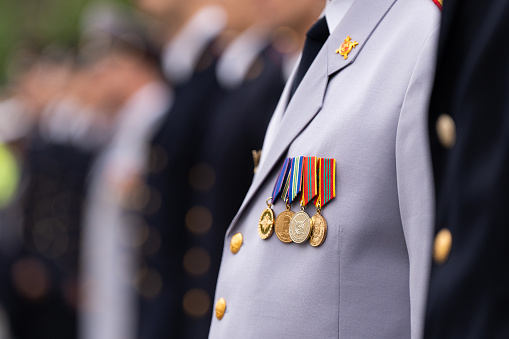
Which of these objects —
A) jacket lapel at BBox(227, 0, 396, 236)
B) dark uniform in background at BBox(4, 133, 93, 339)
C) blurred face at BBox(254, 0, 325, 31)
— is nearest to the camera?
jacket lapel at BBox(227, 0, 396, 236)

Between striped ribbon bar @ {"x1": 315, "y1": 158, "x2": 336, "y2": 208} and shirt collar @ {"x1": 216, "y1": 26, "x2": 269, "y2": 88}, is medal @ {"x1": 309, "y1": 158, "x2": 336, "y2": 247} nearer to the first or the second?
striped ribbon bar @ {"x1": 315, "y1": 158, "x2": 336, "y2": 208}

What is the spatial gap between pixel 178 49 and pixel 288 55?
0.85m

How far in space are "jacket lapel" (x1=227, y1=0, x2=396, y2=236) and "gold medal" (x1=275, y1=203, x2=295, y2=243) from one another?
0.31 ft

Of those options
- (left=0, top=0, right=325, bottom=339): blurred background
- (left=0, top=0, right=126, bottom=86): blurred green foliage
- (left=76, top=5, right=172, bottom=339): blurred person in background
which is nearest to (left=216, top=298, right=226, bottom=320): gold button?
(left=0, top=0, right=325, bottom=339): blurred background

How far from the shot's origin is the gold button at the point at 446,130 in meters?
0.91

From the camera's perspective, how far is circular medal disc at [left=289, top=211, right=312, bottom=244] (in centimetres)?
114

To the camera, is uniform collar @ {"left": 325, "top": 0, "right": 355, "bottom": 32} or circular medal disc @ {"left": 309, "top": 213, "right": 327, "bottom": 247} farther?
uniform collar @ {"left": 325, "top": 0, "right": 355, "bottom": 32}

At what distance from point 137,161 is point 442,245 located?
2.83 meters

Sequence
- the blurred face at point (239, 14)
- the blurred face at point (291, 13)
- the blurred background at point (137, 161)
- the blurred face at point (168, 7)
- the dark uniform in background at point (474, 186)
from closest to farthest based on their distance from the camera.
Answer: the dark uniform in background at point (474, 186), the blurred face at point (291, 13), the blurred background at point (137, 161), the blurred face at point (239, 14), the blurred face at point (168, 7)

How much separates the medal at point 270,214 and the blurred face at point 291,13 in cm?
129

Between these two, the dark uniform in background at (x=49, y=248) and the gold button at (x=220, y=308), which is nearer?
the gold button at (x=220, y=308)

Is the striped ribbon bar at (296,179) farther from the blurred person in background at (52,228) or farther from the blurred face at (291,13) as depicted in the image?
the blurred person in background at (52,228)

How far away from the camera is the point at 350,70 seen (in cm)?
121

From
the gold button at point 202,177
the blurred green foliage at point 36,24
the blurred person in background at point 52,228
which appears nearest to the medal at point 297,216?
the gold button at point 202,177
